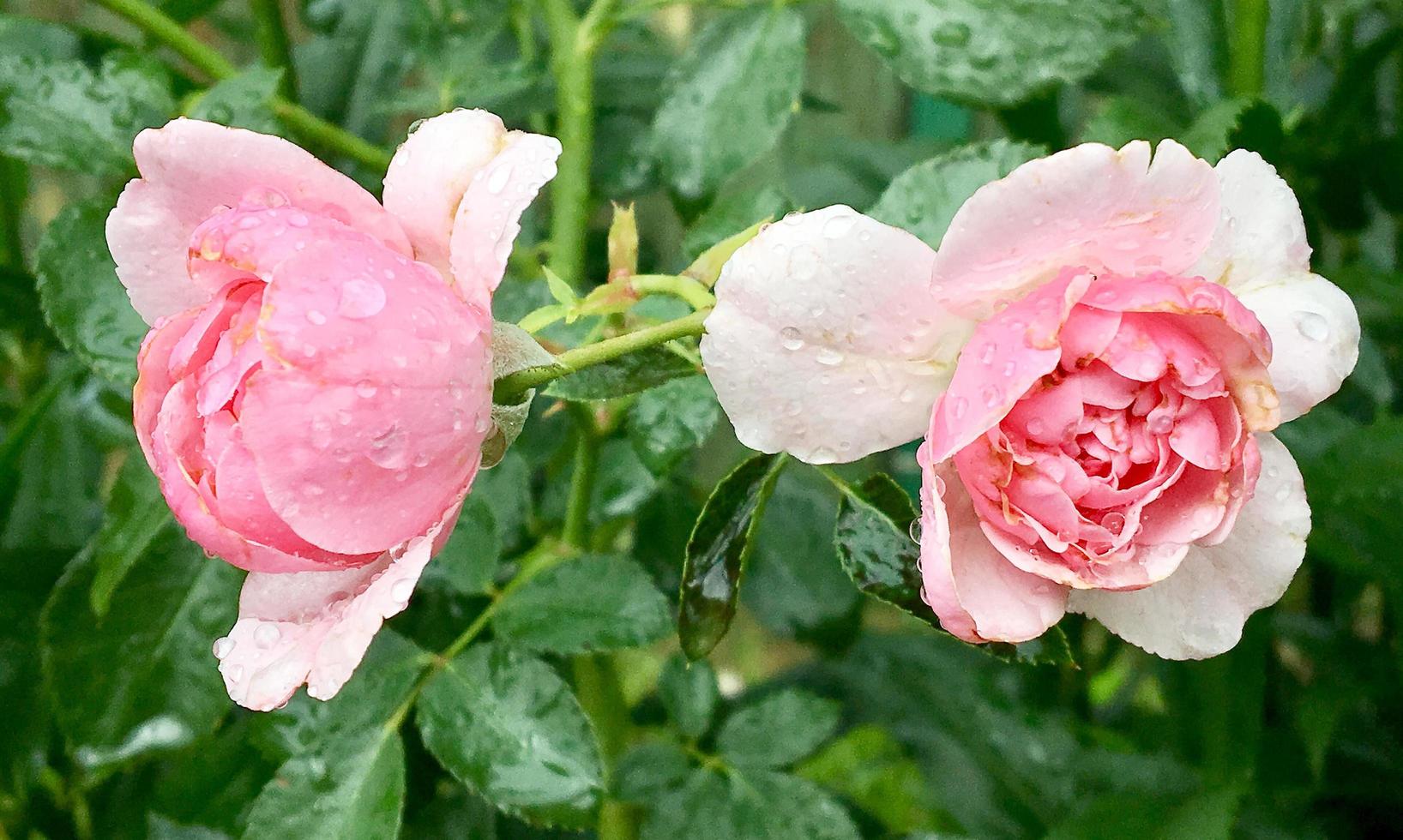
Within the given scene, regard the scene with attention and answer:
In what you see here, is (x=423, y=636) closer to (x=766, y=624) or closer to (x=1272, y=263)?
(x=766, y=624)

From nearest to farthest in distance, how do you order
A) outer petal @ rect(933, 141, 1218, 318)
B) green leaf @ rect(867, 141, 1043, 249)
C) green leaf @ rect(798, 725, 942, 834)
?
1. outer petal @ rect(933, 141, 1218, 318)
2. green leaf @ rect(867, 141, 1043, 249)
3. green leaf @ rect(798, 725, 942, 834)

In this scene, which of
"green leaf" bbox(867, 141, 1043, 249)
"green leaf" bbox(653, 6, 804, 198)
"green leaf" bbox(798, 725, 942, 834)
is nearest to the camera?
"green leaf" bbox(867, 141, 1043, 249)

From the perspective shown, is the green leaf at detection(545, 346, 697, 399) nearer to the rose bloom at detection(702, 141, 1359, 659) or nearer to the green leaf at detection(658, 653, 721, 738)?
the rose bloom at detection(702, 141, 1359, 659)

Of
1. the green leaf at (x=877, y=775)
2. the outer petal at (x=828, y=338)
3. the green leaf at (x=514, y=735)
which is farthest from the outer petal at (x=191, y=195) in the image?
the green leaf at (x=877, y=775)

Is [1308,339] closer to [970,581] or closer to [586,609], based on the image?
[970,581]

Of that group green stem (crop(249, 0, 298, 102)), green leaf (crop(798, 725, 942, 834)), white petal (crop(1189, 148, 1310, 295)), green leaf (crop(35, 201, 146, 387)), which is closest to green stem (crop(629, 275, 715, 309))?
→ white petal (crop(1189, 148, 1310, 295))

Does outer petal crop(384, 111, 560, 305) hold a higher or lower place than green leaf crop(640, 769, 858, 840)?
higher
